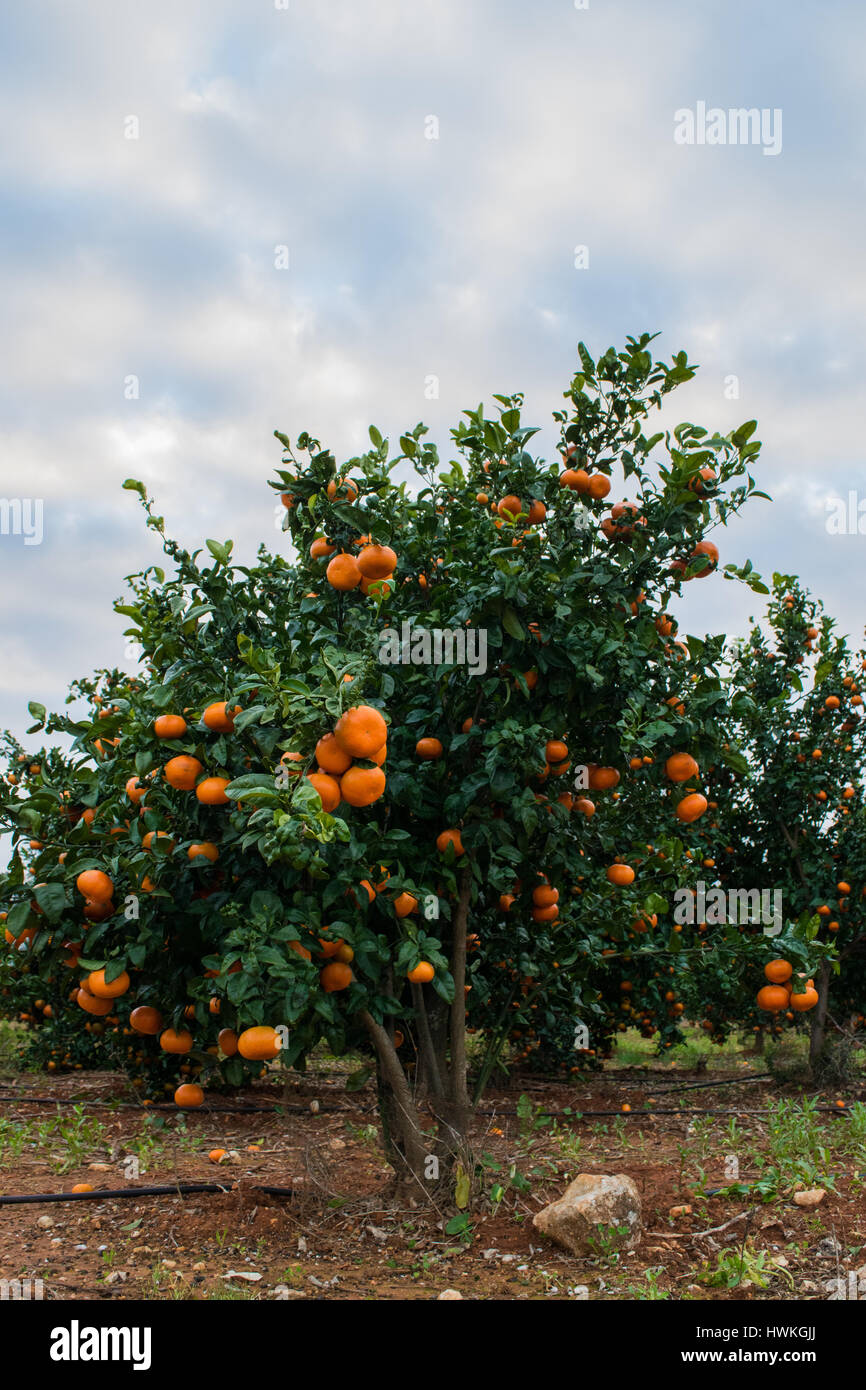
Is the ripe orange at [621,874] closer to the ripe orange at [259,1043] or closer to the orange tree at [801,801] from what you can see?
the ripe orange at [259,1043]

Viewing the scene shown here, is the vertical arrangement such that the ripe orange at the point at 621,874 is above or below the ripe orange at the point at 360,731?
below

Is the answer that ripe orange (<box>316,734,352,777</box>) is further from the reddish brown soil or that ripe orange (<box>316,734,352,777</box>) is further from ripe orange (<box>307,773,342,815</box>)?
the reddish brown soil

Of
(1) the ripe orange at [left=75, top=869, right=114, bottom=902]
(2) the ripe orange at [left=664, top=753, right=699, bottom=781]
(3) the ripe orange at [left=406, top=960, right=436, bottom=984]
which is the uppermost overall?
(2) the ripe orange at [left=664, top=753, right=699, bottom=781]

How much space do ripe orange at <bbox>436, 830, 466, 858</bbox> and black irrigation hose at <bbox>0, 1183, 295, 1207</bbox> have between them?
1696 mm

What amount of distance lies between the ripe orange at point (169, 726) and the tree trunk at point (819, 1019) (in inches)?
246

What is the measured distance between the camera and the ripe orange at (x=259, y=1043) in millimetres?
2762

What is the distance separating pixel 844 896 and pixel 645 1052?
4.27 m

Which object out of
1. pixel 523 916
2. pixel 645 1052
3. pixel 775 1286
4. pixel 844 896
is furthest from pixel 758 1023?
pixel 775 1286

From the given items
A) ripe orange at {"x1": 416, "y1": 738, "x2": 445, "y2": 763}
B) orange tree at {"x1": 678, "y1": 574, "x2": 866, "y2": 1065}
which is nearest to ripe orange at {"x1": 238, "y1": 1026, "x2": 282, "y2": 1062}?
ripe orange at {"x1": 416, "y1": 738, "x2": 445, "y2": 763}

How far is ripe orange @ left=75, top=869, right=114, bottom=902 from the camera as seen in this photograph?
3162mm

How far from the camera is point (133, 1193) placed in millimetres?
4207

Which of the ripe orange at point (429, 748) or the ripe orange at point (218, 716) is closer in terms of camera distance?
the ripe orange at point (218, 716)

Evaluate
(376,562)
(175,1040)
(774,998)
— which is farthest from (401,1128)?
(376,562)

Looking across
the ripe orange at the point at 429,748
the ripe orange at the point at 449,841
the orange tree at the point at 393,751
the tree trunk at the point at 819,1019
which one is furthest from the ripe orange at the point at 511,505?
the tree trunk at the point at 819,1019
